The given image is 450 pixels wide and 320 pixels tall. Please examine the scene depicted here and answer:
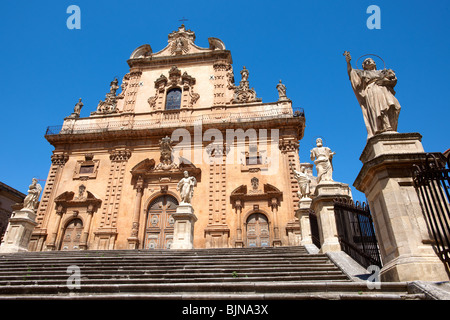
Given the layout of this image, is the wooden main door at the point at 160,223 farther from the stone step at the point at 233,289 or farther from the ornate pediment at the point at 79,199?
the stone step at the point at 233,289

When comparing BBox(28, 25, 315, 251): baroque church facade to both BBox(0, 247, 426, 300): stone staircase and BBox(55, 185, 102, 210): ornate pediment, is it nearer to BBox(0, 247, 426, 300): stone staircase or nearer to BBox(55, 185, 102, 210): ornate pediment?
BBox(55, 185, 102, 210): ornate pediment

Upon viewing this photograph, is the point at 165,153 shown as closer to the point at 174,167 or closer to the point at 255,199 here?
the point at 174,167

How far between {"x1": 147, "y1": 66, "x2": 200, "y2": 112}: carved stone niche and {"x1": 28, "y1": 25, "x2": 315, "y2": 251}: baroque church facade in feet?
0.25

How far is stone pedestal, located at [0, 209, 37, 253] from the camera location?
1291 cm

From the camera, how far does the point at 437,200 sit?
14.3ft

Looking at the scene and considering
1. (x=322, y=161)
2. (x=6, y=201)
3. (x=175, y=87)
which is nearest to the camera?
(x=322, y=161)

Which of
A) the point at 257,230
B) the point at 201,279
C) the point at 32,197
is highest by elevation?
the point at 32,197

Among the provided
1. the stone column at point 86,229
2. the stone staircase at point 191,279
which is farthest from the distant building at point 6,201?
the stone staircase at point 191,279

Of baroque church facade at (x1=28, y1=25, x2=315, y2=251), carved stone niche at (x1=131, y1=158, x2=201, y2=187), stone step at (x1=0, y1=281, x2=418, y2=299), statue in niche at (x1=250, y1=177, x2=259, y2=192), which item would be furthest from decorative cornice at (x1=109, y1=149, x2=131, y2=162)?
stone step at (x1=0, y1=281, x2=418, y2=299)

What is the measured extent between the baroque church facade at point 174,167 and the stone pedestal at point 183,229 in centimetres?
435

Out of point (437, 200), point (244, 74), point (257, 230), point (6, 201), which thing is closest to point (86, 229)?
point (6, 201)

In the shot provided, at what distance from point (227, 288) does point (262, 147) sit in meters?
13.5

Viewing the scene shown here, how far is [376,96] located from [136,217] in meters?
14.4

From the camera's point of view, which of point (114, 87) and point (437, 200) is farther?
point (114, 87)
